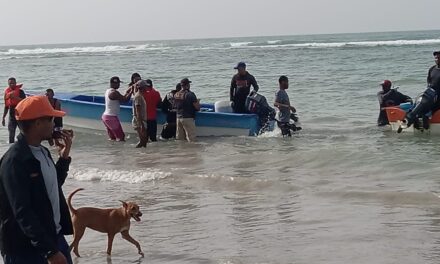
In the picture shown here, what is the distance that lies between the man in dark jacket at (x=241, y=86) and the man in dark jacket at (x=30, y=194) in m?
10.7

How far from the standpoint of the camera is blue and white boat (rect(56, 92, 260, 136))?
1533cm

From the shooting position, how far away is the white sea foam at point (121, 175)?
1128 cm

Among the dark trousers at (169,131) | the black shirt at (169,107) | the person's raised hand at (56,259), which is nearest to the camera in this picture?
the person's raised hand at (56,259)

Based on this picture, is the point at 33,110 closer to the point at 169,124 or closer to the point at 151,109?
the point at 151,109

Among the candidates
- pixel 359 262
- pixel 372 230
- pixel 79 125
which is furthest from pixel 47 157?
pixel 79 125

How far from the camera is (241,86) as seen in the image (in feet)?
48.4

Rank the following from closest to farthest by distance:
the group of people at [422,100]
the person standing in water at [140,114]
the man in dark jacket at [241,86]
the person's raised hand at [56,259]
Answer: the person's raised hand at [56,259], the group of people at [422,100], the person standing in water at [140,114], the man in dark jacket at [241,86]

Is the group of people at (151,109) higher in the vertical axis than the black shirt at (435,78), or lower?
lower

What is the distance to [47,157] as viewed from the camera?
3.72 metres

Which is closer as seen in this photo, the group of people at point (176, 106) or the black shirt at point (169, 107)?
the group of people at point (176, 106)

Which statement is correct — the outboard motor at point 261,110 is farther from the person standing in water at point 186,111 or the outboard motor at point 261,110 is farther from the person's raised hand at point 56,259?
the person's raised hand at point 56,259

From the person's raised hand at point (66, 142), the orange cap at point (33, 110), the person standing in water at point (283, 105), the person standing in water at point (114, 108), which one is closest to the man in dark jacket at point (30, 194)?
the orange cap at point (33, 110)

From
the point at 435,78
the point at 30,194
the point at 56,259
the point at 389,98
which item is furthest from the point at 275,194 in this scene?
the point at 389,98

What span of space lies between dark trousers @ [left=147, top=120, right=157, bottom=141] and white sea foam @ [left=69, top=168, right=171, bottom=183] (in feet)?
9.62
